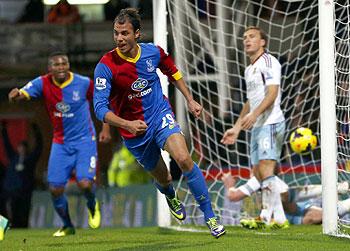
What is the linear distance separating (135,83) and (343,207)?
2.73 metres

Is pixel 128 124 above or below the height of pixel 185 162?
above

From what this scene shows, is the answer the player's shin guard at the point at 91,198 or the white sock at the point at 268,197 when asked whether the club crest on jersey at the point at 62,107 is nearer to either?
the player's shin guard at the point at 91,198

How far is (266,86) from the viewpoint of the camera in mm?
11578

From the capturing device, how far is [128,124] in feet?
28.1

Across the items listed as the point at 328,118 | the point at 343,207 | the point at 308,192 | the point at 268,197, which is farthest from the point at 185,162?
the point at 308,192

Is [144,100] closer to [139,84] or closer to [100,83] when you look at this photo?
[139,84]

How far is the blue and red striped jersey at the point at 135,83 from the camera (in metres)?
9.23

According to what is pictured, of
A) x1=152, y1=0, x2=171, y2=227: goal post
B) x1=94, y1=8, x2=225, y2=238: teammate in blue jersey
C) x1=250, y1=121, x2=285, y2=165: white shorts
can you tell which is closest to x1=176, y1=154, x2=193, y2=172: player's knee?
x1=94, y1=8, x2=225, y2=238: teammate in blue jersey

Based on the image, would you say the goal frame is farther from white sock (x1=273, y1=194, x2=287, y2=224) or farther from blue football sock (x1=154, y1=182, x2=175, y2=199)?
white sock (x1=273, y1=194, x2=287, y2=224)

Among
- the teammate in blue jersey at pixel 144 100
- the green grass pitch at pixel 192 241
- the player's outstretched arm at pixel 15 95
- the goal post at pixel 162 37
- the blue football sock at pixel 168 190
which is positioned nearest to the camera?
the green grass pitch at pixel 192 241

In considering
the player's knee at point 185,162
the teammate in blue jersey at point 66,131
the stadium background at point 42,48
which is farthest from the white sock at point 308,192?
the stadium background at point 42,48

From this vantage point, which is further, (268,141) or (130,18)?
(268,141)

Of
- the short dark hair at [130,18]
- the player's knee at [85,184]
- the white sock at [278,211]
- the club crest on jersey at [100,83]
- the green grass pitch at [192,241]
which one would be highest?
the short dark hair at [130,18]

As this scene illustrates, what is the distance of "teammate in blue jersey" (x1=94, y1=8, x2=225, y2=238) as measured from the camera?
9078 mm
